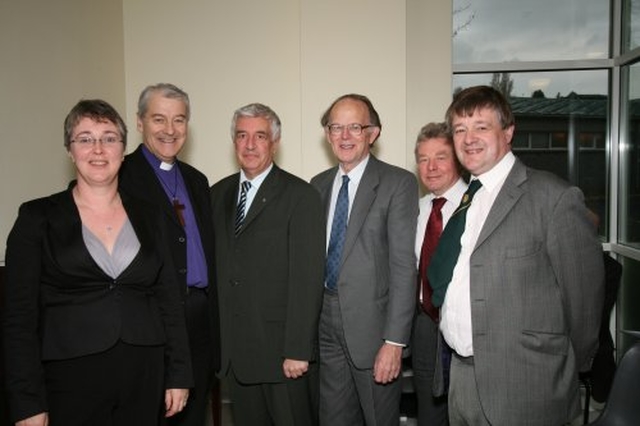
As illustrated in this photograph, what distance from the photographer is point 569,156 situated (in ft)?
14.6

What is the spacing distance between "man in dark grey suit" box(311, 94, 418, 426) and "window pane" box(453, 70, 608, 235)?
2493 mm

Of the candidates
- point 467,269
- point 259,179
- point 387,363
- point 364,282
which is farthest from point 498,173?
point 259,179

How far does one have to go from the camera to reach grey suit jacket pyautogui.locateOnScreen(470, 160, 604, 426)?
1.67m

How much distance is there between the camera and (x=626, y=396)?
1.87 m

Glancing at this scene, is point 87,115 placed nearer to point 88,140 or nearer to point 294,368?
point 88,140

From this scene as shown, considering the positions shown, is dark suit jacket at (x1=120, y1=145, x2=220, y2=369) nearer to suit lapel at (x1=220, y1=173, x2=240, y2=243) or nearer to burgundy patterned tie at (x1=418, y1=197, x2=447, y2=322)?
suit lapel at (x1=220, y1=173, x2=240, y2=243)

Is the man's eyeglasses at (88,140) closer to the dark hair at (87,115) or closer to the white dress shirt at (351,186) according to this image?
the dark hair at (87,115)

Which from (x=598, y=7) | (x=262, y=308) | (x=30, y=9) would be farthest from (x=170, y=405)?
(x=598, y=7)

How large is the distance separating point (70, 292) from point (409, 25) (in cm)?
342

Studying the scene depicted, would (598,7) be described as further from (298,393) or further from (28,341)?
(28,341)

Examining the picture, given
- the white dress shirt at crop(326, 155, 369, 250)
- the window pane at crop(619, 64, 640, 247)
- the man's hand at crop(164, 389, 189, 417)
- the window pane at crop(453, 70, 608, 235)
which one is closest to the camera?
the man's hand at crop(164, 389, 189, 417)

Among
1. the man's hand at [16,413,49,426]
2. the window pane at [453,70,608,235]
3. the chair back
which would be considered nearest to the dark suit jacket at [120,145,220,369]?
the man's hand at [16,413,49,426]

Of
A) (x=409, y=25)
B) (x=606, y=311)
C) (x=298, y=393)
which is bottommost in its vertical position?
(x=298, y=393)

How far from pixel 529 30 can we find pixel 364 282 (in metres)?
3.32
